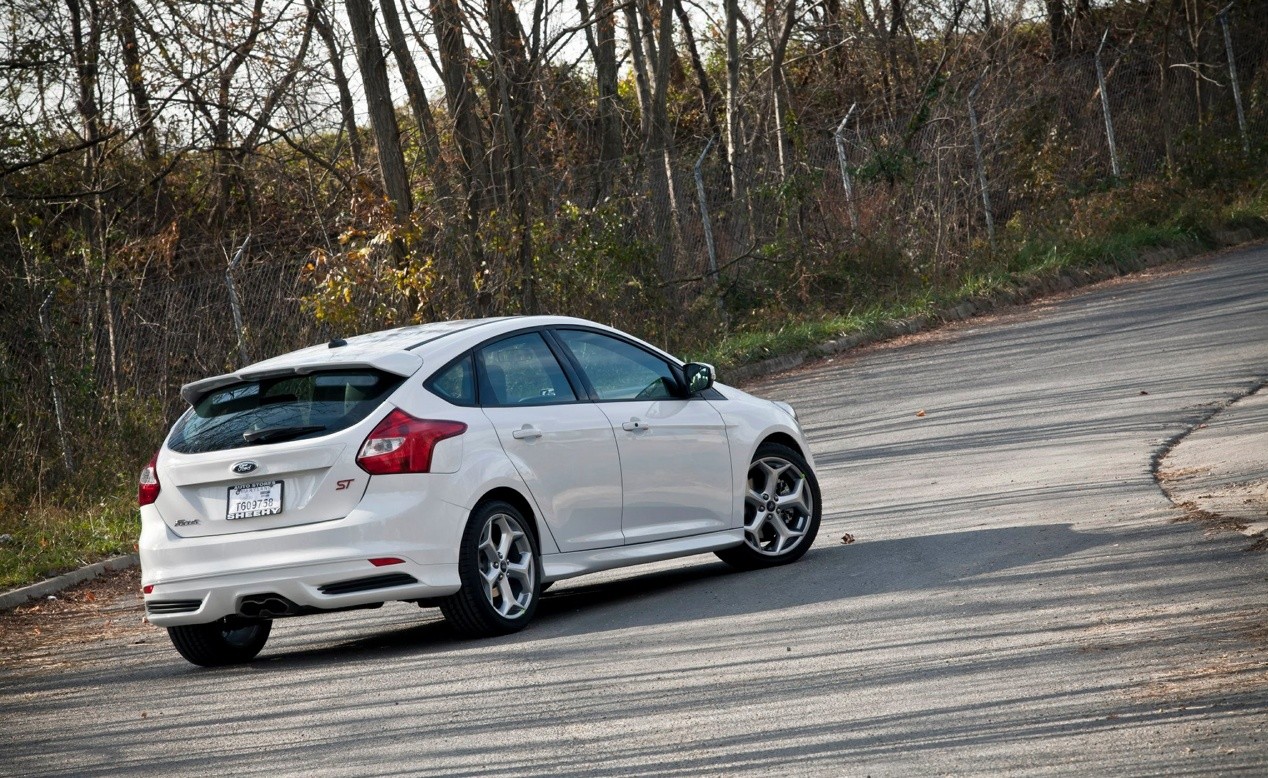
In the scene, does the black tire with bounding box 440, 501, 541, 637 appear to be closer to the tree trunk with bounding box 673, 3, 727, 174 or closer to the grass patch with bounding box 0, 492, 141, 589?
the grass patch with bounding box 0, 492, 141, 589

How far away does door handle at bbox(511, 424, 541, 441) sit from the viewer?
8.38 m

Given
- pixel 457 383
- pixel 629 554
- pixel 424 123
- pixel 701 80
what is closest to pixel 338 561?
pixel 457 383

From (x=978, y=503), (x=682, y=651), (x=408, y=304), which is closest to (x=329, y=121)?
(x=408, y=304)

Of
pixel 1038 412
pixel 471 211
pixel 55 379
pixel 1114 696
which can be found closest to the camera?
pixel 1114 696

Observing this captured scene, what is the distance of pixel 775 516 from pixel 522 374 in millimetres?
1992

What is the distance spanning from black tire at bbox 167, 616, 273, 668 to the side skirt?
158 centimetres

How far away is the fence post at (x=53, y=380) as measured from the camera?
16359mm

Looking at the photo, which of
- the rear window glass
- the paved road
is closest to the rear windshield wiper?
the rear window glass

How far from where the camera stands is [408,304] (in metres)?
19.6

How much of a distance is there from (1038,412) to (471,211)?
9479 mm

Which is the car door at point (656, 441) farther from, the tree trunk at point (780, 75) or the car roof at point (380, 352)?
the tree trunk at point (780, 75)

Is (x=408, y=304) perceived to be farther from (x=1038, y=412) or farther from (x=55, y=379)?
(x=1038, y=412)

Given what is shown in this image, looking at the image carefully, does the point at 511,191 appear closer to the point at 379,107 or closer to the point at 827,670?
the point at 379,107

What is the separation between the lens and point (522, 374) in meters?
8.77
